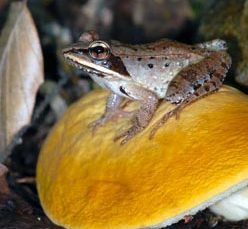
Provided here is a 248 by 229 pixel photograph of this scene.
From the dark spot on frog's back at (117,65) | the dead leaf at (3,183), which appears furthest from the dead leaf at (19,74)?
the dark spot on frog's back at (117,65)

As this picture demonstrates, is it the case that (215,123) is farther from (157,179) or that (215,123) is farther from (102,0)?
(102,0)

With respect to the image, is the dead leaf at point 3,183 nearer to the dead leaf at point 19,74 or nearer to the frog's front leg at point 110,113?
the dead leaf at point 19,74

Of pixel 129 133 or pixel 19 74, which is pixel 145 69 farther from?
pixel 19 74

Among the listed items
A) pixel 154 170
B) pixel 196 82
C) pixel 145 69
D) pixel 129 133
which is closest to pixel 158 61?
pixel 145 69

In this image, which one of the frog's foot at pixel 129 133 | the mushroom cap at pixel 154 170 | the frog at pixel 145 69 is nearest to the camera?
the mushroom cap at pixel 154 170

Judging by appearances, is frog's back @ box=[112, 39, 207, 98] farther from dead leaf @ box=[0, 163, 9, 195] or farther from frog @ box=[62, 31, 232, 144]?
dead leaf @ box=[0, 163, 9, 195]

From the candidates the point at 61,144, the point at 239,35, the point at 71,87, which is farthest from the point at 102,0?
the point at 61,144
